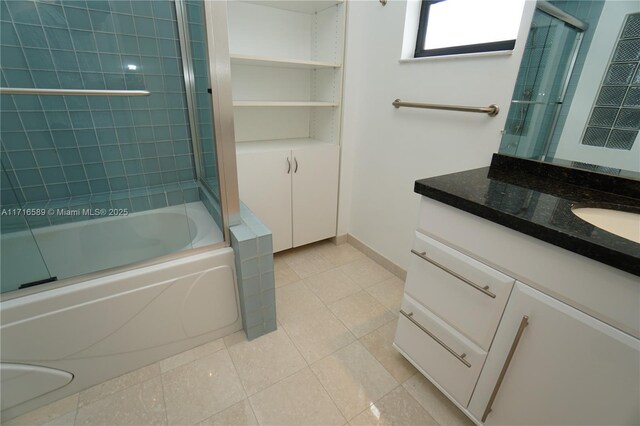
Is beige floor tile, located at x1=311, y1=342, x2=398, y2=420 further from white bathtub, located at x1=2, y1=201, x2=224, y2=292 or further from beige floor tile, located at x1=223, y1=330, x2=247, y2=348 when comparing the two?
white bathtub, located at x1=2, y1=201, x2=224, y2=292

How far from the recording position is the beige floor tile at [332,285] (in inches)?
72.7

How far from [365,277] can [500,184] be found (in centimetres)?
118

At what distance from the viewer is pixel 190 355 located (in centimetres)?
141

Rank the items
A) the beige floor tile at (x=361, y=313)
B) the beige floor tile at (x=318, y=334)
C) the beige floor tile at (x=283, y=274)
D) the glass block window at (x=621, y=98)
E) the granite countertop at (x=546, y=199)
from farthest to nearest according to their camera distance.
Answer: the beige floor tile at (x=283, y=274), the beige floor tile at (x=361, y=313), the beige floor tile at (x=318, y=334), the glass block window at (x=621, y=98), the granite countertop at (x=546, y=199)

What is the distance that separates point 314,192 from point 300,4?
4.02ft

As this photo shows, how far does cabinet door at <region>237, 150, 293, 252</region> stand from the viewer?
71.8 inches

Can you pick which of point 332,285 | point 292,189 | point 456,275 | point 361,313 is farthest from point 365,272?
point 456,275

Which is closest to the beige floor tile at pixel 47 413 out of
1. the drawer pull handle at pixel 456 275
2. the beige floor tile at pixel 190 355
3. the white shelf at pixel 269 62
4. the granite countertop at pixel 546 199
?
the beige floor tile at pixel 190 355

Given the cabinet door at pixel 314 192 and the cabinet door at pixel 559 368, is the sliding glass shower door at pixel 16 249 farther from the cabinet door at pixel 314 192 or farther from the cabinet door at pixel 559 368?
the cabinet door at pixel 559 368

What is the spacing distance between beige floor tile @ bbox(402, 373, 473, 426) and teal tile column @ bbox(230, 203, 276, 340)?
74 centimetres

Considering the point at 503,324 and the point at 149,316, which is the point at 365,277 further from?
the point at 149,316

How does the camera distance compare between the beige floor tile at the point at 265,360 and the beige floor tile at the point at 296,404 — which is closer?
the beige floor tile at the point at 296,404

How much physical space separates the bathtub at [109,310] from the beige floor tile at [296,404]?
1.40ft

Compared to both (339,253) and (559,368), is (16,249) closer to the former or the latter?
(339,253)
